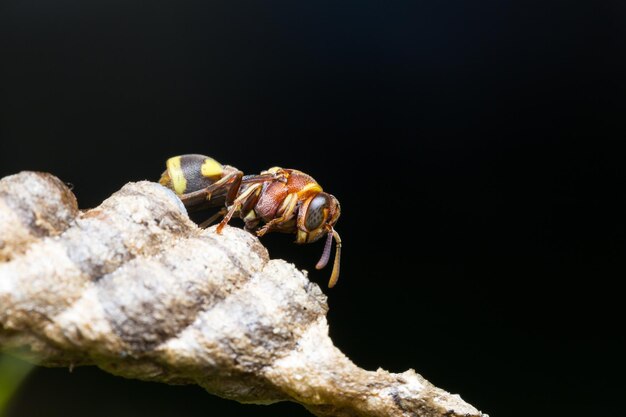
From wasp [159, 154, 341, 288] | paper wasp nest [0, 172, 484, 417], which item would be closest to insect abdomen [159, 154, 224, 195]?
wasp [159, 154, 341, 288]

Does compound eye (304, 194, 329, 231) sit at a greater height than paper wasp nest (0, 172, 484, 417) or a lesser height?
greater

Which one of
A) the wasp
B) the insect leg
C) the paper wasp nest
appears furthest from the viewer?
the wasp

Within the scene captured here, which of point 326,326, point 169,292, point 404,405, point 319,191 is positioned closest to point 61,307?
point 169,292

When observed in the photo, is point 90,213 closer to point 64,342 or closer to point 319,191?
point 64,342

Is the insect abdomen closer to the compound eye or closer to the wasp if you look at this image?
the wasp

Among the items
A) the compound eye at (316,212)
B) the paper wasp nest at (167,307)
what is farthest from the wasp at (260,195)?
the paper wasp nest at (167,307)

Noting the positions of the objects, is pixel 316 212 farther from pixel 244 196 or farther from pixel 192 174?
pixel 192 174

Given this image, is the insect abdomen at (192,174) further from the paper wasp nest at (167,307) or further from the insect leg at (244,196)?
the paper wasp nest at (167,307)
